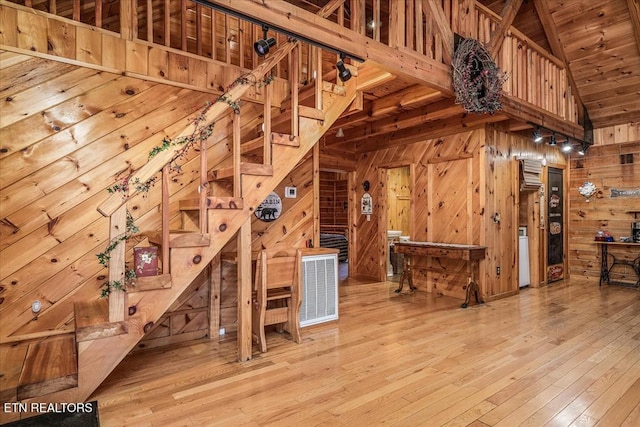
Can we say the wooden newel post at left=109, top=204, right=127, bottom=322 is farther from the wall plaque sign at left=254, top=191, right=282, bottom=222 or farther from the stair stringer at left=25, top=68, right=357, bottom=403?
the wall plaque sign at left=254, top=191, right=282, bottom=222

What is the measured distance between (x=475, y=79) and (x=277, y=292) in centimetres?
318

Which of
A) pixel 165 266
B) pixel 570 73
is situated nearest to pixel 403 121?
pixel 570 73

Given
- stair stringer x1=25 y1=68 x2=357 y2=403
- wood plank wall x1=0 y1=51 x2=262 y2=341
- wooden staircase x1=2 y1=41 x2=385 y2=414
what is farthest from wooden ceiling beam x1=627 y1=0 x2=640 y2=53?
wood plank wall x1=0 y1=51 x2=262 y2=341

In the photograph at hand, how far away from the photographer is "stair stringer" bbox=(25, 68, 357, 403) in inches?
89.1

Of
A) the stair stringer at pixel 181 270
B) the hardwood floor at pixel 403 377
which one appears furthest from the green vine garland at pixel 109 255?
the hardwood floor at pixel 403 377

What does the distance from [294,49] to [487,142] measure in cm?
344

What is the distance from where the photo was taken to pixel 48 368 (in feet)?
7.73

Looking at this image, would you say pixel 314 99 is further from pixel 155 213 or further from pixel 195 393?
pixel 195 393

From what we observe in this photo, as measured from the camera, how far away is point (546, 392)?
8.22 feet

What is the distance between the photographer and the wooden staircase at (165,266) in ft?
7.38

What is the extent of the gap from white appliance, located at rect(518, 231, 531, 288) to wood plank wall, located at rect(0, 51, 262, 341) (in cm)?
590

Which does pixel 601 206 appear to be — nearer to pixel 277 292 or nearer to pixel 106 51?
pixel 277 292

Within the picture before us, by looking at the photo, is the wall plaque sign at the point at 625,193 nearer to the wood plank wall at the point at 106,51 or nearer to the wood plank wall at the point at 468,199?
Result: the wood plank wall at the point at 468,199

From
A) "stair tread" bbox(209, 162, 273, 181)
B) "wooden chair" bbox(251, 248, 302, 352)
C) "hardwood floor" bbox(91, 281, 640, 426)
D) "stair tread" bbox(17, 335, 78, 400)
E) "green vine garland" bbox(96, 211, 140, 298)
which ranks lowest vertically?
"hardwood floor" bbox(91, 281, 640, 426)
